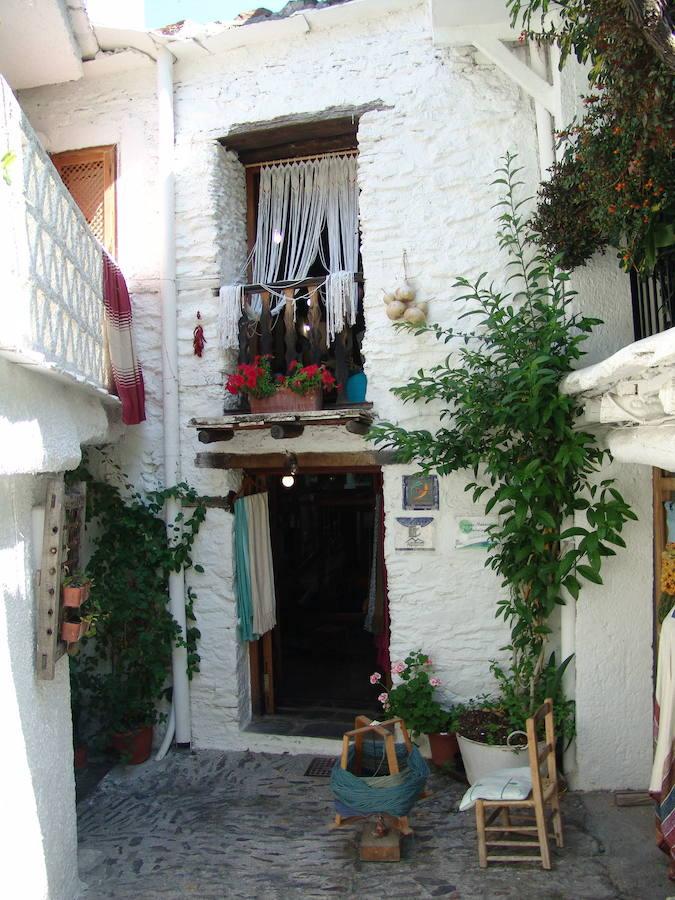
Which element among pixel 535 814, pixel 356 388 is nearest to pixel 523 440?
pixel 356 388

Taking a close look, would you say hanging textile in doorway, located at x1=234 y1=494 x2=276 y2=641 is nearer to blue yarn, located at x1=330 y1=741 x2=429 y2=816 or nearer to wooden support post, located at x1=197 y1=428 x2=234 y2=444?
wooden support post, located at x1=197 y1=428 x2=234 y2=444

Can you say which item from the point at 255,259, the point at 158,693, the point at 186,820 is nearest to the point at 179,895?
the point at 186,820

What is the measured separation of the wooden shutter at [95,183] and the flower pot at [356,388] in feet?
8.51

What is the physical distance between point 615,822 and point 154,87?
713cm

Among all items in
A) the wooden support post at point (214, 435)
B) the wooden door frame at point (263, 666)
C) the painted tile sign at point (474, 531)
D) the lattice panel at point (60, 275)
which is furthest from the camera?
the wooden door frame at point (263, 666)

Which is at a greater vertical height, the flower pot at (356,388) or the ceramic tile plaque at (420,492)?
→ the flower pot at (356,388)

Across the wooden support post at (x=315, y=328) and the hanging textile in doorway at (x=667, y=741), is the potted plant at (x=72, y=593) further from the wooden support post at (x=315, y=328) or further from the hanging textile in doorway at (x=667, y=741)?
the hanging textile in doorway at (x=667, y=741)

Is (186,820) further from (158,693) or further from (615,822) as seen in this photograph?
(615,822)

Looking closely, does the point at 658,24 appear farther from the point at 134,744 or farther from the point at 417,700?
the point at 134,744

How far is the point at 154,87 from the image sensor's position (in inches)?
268

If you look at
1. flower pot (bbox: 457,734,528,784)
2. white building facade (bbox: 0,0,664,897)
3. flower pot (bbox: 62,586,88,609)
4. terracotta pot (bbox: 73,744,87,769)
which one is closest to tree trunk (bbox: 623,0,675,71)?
white building facade (bbox: 0,0,664,897)

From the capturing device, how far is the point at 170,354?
6570mm

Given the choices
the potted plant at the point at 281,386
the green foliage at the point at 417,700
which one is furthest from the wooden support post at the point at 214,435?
the green foliage at the point at 417,700

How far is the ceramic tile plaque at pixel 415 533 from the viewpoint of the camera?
19.6 feet
